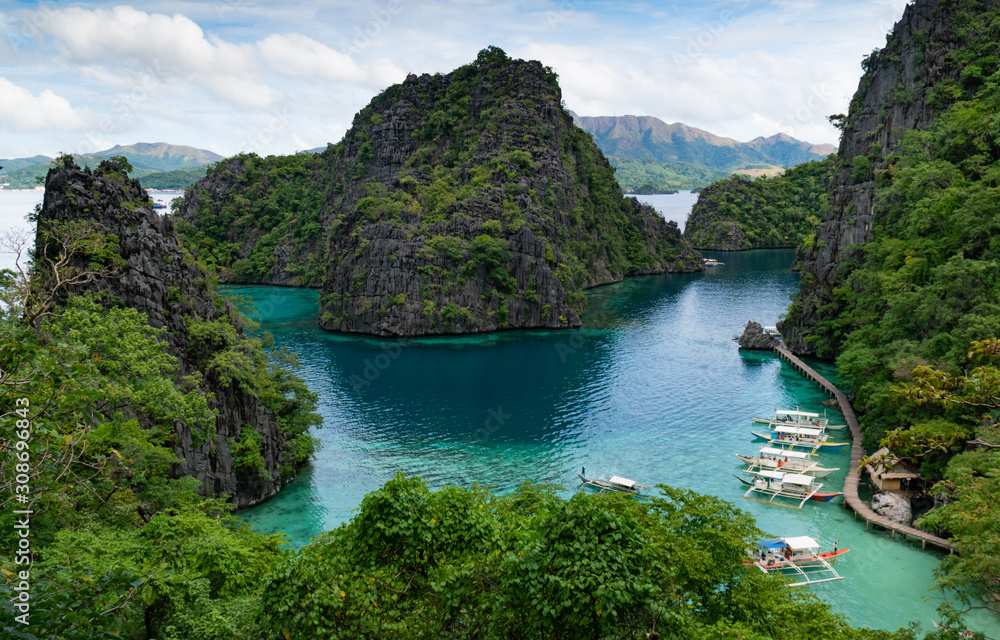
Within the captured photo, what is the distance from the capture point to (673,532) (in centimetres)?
2300

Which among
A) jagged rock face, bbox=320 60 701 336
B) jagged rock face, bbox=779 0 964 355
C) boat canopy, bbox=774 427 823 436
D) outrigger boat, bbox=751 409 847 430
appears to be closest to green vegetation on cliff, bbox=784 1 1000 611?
jagged rock face, bbox=779 0 964 355

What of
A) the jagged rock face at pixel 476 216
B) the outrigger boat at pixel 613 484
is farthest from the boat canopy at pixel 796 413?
the jagged rock face at pixel 476 216

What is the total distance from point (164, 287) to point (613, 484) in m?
30.5

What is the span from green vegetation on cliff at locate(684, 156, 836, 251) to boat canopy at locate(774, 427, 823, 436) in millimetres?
140066

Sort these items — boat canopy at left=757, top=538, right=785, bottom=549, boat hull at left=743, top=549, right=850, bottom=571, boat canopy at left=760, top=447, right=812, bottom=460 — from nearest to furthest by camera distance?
boat hull at left=743, top=549, right=850, bottom=571 → boat canopy at left=757, top=538, right=785, bottom=549 → boat canopy at left=760, top=447, right=812, bottom=460

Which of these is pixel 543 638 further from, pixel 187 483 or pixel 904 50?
pixel 904 50

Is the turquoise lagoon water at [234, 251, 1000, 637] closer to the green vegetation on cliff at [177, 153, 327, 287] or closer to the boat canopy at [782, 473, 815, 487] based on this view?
the boat canopy at [782, 473, 815, 487]

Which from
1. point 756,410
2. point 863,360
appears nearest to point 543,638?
point 863,360

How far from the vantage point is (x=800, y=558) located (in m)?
32.1

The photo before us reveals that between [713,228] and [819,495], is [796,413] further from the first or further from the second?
[713,228]

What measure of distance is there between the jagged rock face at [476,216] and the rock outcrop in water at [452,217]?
25cm

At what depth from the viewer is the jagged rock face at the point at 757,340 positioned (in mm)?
77500

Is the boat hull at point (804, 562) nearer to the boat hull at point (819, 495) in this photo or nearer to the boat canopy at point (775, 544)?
the boat canopy at point (775, 544)

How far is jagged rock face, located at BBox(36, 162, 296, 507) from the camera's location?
33625mm
